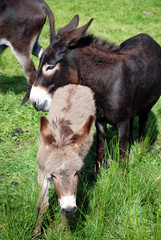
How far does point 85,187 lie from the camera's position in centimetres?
307

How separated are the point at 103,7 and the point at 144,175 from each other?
8.56 m

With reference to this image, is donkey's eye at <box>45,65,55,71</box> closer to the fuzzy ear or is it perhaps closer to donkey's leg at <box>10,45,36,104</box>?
the fuzzy ear

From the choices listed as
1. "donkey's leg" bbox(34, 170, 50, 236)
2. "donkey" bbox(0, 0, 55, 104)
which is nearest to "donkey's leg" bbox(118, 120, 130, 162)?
"donkey's leg" bbox(34, 170, 50, 236)

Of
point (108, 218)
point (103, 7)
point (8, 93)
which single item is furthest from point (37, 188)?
point (103, 7)

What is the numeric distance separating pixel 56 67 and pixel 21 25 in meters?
2.23

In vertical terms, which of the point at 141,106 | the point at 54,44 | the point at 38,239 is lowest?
the point at 38,239

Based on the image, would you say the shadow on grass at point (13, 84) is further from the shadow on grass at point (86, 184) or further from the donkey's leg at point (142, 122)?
the donkey's leg at point (142, 122)

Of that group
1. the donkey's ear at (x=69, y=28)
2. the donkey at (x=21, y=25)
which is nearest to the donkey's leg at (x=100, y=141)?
the donkey's ear at (x=69, y=28)

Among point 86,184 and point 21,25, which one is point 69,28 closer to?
point 86,184

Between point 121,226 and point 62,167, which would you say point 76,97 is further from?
point 121,226

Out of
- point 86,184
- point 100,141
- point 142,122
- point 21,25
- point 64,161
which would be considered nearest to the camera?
point 64,161

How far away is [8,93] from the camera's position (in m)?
5.89

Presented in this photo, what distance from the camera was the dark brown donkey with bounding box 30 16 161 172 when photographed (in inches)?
142

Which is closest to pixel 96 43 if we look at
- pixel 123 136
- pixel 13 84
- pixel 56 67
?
pixel 56 67
